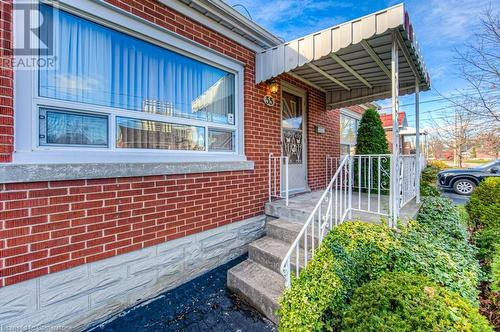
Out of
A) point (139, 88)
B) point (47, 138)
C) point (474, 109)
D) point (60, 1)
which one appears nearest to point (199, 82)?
point (139, 88)

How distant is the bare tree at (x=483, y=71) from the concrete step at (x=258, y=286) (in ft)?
29.2

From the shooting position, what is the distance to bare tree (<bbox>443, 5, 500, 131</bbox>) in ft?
21.7


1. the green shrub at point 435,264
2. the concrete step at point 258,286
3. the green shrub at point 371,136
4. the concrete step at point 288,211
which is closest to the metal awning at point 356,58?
the green shrub at point 371,136

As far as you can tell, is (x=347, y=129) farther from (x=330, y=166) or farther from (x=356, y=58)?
(x=356, y=58)

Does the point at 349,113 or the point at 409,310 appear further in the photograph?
the point at 349,113

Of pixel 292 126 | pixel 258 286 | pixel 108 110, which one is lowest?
pixel 258 286

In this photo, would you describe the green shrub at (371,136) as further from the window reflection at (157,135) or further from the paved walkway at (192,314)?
the paved walkway at (192,314)

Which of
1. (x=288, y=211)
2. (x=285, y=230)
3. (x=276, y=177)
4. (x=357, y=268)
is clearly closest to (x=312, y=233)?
Answer: (x=357, y=268)

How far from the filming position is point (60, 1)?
7.13 feet

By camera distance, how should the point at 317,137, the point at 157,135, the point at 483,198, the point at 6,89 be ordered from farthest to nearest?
the point at 317,137 → the point at 483,198 → the point at 157,135 → the point at 6,89

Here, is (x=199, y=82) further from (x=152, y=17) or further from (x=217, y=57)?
(x=152, y=17)

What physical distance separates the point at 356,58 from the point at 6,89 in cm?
429

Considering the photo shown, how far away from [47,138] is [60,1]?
4.28 feet

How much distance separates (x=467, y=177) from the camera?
30.9 feet
